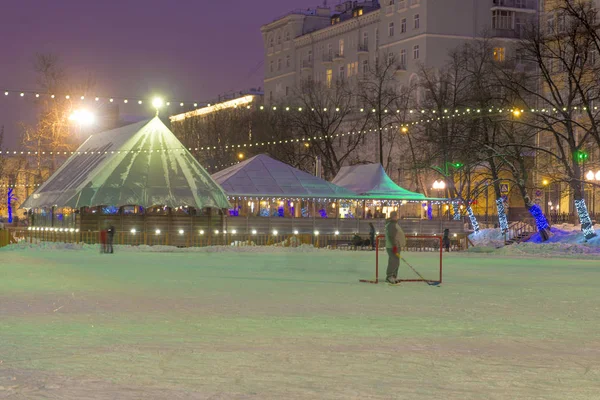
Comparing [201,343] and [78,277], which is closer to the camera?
[201,343]

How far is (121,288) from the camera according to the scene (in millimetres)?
20656

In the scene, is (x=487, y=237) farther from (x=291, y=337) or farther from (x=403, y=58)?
(x=291, y=337)


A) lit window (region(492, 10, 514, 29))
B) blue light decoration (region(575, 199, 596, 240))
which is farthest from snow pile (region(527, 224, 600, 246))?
lit window (region(492, 10, 514, 29))

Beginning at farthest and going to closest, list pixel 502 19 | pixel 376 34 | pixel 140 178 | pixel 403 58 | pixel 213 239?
pixel 376 34 → pixel 403 58 → pixel 502 19 → pixel 140 178 → pixel 213 239

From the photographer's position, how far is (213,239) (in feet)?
145

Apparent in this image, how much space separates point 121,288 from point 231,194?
2974 cm

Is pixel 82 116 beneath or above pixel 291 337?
above

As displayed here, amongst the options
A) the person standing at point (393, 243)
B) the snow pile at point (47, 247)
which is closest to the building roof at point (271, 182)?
the snow pile at point (47, 247)

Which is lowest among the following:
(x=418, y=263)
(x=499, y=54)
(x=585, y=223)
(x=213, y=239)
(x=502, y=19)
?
(x=418, y=263)

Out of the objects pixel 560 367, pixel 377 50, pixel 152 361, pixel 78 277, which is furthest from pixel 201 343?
pixel 377 50

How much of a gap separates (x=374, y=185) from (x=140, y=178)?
16.8 meters

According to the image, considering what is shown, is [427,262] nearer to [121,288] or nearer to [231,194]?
[121,288]

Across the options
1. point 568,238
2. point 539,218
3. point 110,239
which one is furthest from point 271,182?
point 110,239

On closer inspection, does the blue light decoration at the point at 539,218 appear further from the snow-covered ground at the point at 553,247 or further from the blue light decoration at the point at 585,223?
the blue light decoration at the point at 585,223
